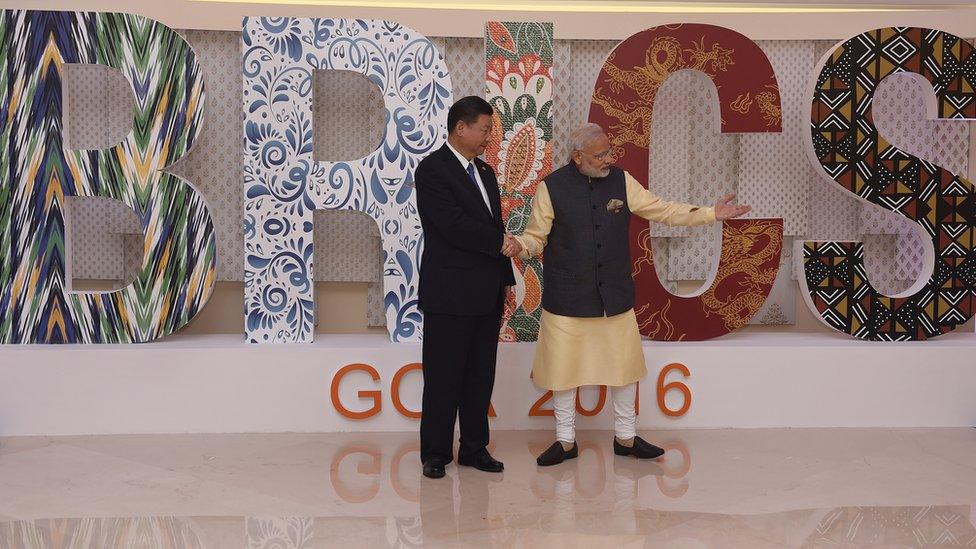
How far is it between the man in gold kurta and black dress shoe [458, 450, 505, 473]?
19 cm

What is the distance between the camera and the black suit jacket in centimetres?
351

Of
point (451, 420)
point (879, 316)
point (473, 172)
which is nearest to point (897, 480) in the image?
point (879, 316)

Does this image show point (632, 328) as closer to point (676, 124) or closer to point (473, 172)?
point (473, 172)

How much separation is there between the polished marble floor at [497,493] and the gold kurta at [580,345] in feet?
1.21

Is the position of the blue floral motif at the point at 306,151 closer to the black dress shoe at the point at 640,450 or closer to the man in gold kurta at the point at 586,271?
the man in gold kurta at the point at 586,271

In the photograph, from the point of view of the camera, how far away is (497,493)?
135 inches

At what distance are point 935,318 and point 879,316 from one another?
30cm

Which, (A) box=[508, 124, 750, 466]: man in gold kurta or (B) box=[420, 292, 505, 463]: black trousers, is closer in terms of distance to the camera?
(B) box=[420, 292, 505, 463]: black trousers

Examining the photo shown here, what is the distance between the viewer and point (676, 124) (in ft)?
16.3

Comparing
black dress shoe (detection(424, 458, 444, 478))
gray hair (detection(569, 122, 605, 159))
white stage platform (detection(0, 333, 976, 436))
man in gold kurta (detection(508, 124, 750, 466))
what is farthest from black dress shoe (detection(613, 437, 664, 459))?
gray hair (detection(569, 122, 605, 159))

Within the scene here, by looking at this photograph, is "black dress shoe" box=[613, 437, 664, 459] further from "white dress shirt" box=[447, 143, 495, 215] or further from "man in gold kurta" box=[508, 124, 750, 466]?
"white dress shirt" box=[447, 143, 495, 215]

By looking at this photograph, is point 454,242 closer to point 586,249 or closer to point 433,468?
point 586,249

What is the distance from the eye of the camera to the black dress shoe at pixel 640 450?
389 centimetres

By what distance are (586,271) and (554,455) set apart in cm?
Result: 79
